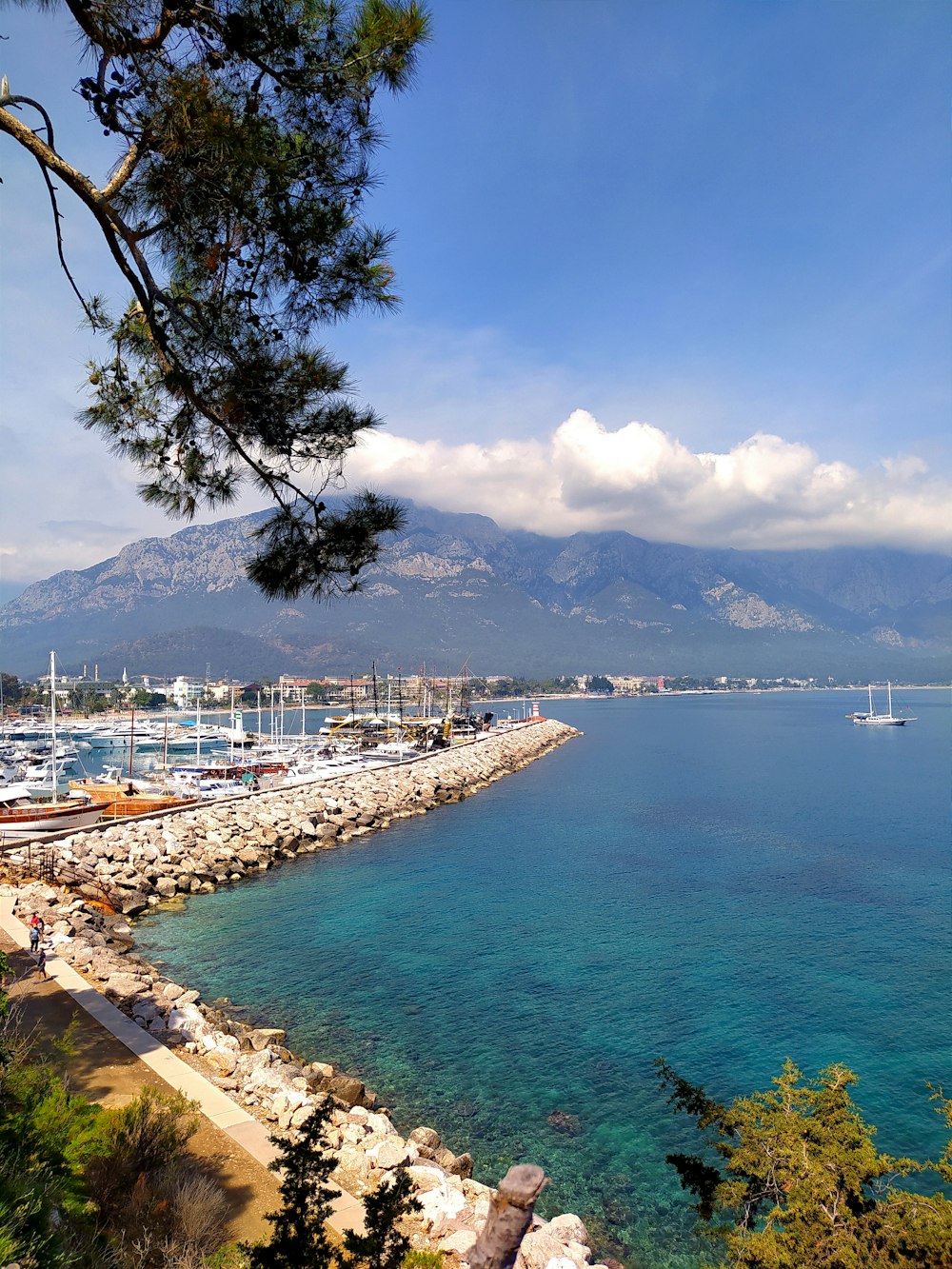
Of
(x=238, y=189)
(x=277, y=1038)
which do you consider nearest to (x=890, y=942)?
(x=277, y=1038)

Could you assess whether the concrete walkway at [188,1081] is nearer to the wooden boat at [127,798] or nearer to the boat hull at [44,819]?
the boat hull at [44,819]

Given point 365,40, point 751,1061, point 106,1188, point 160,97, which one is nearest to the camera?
point 160,97

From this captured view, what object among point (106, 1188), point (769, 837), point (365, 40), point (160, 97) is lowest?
point (769, 837)

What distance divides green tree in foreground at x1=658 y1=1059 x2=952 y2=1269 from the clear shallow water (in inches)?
136

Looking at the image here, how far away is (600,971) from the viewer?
20.0 m

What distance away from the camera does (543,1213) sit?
414 inches

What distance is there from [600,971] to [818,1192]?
14171 millimetres

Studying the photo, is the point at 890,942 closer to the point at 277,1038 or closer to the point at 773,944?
the point at 773,944

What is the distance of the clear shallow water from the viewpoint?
507 inches

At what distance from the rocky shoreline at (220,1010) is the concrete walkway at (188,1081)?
31.0 inches

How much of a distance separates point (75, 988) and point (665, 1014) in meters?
12.7

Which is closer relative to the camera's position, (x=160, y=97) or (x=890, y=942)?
(x=160, y=97)

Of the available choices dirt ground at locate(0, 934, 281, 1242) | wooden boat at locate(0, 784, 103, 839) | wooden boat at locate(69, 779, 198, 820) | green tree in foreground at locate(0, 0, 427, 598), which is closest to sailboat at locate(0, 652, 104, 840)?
wooden boat at locate(0, 784, 103, 839)

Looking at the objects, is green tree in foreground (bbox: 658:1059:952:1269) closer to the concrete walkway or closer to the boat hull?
the concrete walkway
